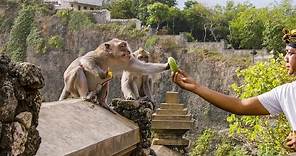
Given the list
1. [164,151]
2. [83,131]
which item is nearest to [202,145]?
[164,151]

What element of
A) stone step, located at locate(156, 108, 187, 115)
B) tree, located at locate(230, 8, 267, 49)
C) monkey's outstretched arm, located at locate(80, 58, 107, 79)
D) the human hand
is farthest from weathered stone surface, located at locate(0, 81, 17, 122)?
tree, located at locate(230, 8, 267, 49)

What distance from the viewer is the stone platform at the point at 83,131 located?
11.0 feet

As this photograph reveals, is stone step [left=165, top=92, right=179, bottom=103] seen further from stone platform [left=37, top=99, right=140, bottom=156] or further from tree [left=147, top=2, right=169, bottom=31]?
tree [left=147, top=2, right=169, bottom=31]

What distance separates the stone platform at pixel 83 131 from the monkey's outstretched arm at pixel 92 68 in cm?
86

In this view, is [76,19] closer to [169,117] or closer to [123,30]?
[123,30]

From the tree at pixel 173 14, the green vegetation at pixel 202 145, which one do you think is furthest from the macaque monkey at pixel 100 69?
the tree at pixel 173 14

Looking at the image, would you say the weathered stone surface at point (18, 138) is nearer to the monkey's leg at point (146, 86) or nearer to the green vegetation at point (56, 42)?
the monkey's leg at point (146, 86)

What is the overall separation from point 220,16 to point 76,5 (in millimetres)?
12076

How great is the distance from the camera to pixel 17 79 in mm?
2568

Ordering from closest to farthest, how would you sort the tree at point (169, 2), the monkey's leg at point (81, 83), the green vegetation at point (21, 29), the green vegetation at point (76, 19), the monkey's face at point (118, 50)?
the monkey's leg at point (81, 83) < the monkey's face at point (118, 50) < the green vegetation at point (76, 19) < the green vegetation at point (21, 29) < the tree at point (169, 2)

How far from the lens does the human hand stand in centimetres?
283

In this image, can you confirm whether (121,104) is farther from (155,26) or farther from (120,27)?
(155,26)

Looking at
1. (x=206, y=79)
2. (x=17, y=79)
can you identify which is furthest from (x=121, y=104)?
(x=206, y=79)

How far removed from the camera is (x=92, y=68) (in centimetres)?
616
